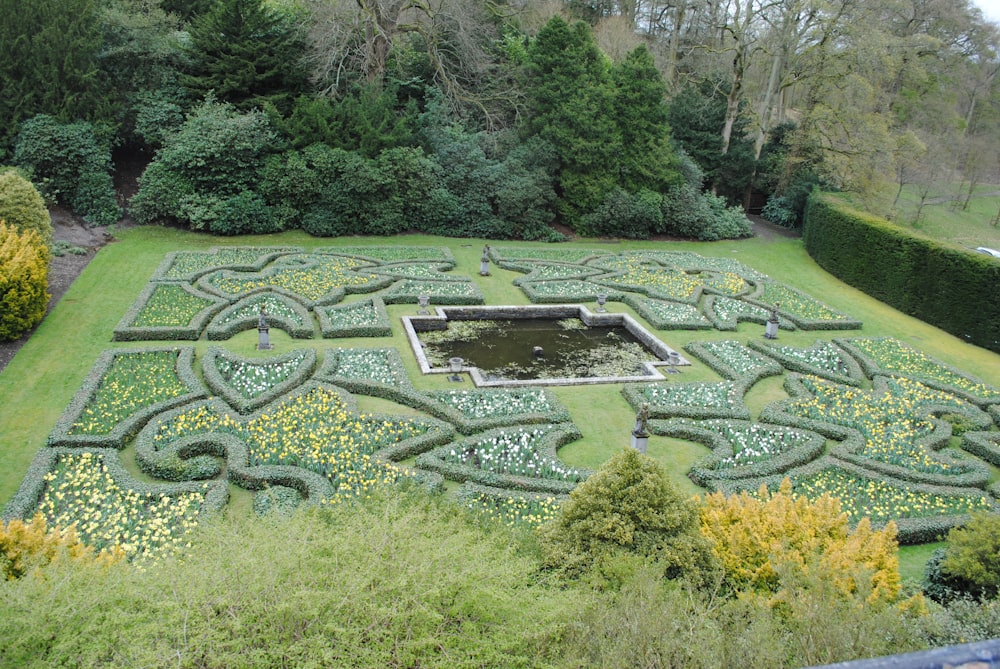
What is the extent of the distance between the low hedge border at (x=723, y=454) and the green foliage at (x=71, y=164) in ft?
61.6

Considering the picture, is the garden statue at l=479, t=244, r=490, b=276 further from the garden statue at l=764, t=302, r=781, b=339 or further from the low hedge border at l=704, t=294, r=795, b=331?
the garden statue at l=764, t=302, r=781, b=339

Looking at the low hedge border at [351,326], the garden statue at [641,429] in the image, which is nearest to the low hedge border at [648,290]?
the low hedge border at [351,326]

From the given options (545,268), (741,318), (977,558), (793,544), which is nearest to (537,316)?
A: (545,268)

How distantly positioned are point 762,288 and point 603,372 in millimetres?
7955

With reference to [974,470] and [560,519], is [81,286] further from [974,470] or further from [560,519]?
[974,470]

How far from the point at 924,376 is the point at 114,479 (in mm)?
14878

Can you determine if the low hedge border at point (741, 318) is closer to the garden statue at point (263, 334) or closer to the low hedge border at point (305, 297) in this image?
the low hedge border at point (305, 297)

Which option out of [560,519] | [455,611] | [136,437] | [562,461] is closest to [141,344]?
[136,437]

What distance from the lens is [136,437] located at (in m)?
10.8

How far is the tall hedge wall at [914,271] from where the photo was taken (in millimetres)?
17578

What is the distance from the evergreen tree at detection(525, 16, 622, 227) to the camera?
83.4 ft

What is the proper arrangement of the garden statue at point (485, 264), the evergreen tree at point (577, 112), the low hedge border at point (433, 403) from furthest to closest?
→ the evergreen tree at point (577, 112) → the garden statue at point (485, 264) → the low hedge border at point (433, 403)

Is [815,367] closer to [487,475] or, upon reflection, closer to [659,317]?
[659,317]

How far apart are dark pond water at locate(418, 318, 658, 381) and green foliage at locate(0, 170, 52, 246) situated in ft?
31.3
